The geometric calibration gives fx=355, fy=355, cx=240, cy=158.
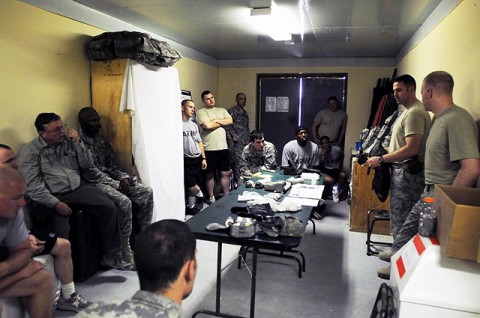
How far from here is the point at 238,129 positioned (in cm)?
583

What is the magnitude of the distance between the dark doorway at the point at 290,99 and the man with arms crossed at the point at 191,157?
2428 millimetres

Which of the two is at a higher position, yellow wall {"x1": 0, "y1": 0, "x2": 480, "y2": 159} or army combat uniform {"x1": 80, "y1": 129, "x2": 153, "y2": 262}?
yellow wall {"x1": 0, "y1": 0, "x2": 480, "y2": 159}

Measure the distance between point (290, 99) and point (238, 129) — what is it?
1465mm

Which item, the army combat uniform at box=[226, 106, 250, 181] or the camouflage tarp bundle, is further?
the army combat uniform at box=[226, 106, 250, 181]

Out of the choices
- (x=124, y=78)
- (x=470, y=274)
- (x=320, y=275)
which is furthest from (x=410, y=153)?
(x=124, y=78)

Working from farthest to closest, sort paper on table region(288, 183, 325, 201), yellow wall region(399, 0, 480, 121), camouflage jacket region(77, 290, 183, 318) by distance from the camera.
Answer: paper on table region(288, 183, 325, 201), yellow wall region(399, 0, 480, 121), camouflage jacket region(77, 290, 183, 318)

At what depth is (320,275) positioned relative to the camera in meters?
2.94

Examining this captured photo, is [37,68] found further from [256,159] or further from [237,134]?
[237,134]

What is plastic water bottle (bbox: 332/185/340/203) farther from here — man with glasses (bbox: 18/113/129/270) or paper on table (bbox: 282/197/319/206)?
man with glasses (bbox: 18/113/129/270)

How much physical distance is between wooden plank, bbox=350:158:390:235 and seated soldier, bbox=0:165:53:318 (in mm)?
3081

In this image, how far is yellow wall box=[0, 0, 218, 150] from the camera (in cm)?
272

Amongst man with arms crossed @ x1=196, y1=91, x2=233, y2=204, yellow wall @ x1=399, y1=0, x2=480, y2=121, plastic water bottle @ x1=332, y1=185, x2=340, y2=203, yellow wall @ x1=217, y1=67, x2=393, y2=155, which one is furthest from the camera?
yellow wall @ x1=217, y1=67, x2=393, y2=155

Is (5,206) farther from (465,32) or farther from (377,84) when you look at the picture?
(377,84)

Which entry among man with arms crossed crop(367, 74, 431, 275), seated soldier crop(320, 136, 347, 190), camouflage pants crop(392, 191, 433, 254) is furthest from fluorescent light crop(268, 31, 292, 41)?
camouflage pants crop(392, 191, 433, 254)
